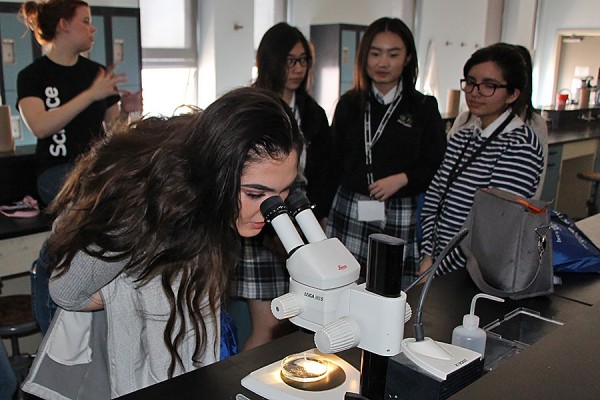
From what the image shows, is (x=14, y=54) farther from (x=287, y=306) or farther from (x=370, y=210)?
(x=287, y=306)

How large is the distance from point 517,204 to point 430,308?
1.09 feet

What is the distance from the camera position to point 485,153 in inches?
74.3

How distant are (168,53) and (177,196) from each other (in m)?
3.30

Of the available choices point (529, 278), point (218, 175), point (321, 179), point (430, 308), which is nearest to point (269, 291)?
point (321, 179)

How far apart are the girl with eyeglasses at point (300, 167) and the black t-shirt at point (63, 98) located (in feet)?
2.39

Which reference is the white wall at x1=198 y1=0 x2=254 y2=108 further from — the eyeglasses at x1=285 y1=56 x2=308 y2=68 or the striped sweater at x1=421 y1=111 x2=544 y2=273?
the striped sweater at x1=421 y1=111 x2=544 y2=273

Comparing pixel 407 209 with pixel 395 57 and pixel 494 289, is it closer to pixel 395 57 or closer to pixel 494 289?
pixel 395 57

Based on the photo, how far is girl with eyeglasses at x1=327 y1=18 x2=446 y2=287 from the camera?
2277 millimetres

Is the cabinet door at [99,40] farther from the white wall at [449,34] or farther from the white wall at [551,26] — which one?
the white wall at [551,26]

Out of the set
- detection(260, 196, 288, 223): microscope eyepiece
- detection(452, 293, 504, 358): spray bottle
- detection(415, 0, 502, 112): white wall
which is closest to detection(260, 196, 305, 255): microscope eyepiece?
detection(260, 196, 288, 223): microscope eyepiece

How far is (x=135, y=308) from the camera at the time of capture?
124 centimetres

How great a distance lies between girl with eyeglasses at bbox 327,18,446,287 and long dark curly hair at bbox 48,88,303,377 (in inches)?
44.8

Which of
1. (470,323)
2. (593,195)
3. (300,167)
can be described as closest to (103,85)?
(300,167)

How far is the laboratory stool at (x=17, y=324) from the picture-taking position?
2.08 metres
